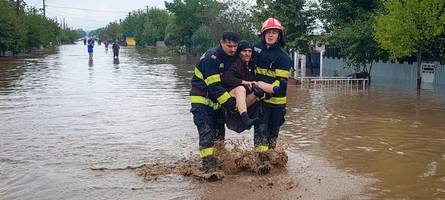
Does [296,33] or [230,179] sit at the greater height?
[296,33]

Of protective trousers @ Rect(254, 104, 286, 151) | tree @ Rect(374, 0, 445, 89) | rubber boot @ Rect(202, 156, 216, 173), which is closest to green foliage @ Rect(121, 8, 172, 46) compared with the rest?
tree @ Rect(374, 0, 445, 89)

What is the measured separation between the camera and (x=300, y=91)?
19.0 m

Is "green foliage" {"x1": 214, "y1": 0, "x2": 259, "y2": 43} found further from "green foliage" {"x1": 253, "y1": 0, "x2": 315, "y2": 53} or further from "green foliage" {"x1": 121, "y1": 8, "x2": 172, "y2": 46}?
"green foliage" {"x1": 121, "y1": 8, "x2": 172, "y2": 46}

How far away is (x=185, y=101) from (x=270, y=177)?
28.2 ft

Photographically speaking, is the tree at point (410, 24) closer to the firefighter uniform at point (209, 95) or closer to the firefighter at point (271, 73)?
the firefighter at point (271, 73)

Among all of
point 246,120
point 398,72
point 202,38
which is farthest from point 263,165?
point 202,38

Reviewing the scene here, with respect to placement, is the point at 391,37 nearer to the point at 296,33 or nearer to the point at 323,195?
the point at 296,33

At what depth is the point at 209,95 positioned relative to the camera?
6.48m

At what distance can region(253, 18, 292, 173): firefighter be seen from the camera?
6.56 meters

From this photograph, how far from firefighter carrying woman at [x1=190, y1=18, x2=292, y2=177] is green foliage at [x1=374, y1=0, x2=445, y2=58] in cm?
A: 1368

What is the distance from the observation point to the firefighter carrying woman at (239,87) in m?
6.33

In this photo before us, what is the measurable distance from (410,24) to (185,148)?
13.3 metres

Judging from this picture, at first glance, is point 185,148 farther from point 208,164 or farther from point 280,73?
point 280,73

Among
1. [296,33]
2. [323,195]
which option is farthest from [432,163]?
[296,33]
